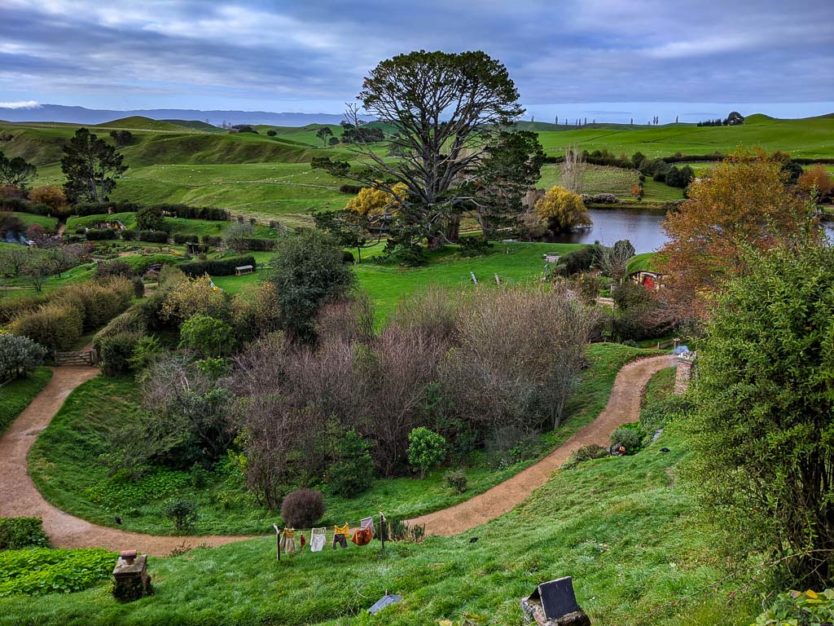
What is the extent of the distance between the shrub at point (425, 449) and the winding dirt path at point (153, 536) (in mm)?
2794

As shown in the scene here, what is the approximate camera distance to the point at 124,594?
37.9 ft

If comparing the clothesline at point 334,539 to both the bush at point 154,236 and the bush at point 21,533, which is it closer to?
the bush at point 21,533

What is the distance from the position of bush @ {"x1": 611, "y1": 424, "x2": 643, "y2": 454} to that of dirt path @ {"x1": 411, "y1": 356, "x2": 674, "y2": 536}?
118 cm

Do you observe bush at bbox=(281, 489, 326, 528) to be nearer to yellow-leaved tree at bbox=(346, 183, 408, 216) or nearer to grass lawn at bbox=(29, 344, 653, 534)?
grass lawn at bbox=(29, 344, 653, 534)

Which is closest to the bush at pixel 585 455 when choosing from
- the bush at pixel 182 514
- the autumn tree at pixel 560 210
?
the bush at pixel 182 514

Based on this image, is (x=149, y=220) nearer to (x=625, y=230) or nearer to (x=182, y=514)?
(x=182, y=514)

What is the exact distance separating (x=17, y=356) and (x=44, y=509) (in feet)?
33.7

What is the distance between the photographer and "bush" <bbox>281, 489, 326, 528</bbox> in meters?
15.4

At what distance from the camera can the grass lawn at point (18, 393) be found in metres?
23.3

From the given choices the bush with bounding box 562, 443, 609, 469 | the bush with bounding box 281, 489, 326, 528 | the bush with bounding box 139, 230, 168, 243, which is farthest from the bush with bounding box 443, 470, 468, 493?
the bush with bounding box 139, 230, 168, 243

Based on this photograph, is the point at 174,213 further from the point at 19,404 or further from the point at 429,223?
the point at 19,404

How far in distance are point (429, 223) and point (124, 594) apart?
36.4 metres

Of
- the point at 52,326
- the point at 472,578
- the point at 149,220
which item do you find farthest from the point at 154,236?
the point at 472,578

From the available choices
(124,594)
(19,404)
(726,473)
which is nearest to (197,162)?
(19,404)
